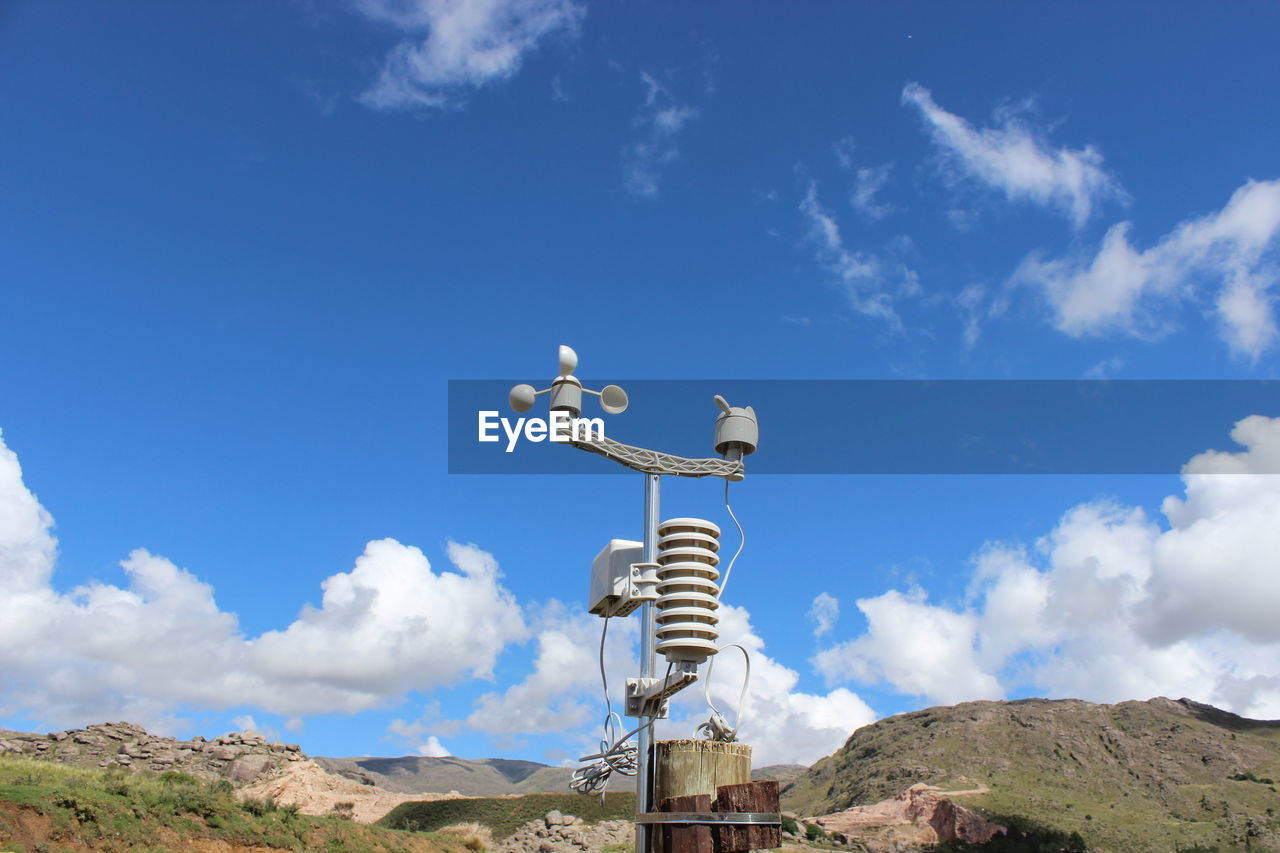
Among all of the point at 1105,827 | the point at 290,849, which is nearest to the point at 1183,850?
the point at 1105,827

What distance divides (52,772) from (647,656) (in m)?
21.5

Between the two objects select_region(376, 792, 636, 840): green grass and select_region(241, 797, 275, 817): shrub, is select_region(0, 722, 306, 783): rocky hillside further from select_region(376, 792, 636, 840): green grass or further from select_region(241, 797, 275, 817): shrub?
select_region(241, 797, 275, 817): shrub

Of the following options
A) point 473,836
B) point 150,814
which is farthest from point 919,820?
point 150,814

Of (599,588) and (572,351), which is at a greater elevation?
(572,351)

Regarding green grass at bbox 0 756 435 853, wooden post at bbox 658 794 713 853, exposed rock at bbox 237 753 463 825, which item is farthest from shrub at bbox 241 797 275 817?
wooden post at bbox 658 794 713 853

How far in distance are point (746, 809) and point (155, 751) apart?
4982 centimetres

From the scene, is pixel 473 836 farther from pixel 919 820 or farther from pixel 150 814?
pixel 919 820

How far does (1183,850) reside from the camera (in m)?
52.6

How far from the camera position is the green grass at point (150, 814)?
17438mm

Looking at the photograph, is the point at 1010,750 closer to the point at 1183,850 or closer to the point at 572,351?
the point at 1183,850

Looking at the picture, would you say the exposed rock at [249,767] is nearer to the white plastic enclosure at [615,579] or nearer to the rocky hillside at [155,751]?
A: the rocky hillside at [155,751]

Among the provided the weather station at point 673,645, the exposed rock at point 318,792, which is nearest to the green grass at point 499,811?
the exposed rock at point 318,792

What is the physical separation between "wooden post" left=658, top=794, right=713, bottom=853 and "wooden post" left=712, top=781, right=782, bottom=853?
8 centimetres

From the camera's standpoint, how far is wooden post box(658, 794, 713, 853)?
612 cm
